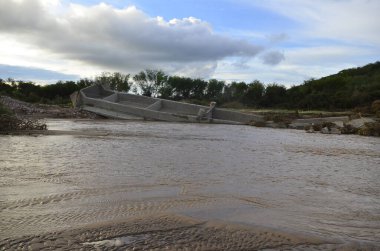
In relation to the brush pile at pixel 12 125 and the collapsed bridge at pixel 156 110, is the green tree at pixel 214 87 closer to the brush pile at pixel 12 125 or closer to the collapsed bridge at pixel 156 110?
the collapsed bridge at pixel 156 110

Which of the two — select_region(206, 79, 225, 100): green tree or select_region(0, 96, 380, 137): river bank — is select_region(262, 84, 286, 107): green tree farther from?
select_region(0, 96, 380, 137): river bank

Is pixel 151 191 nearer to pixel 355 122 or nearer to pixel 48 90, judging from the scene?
pixel 355 122

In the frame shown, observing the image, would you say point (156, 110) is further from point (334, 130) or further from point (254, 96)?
point (254, 96)

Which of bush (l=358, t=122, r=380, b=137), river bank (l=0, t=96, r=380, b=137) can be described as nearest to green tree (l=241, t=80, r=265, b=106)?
river bank (l=0, t=96, r=380, b=137)

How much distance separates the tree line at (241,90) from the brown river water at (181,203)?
100 feet

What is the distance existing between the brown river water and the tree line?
30.5 metres

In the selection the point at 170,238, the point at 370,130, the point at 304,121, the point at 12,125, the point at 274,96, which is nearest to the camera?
the point at 170,238

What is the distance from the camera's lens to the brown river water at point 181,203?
3.12 metres

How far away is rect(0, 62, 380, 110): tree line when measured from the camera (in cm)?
4475

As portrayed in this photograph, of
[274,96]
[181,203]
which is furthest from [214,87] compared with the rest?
[181,203]

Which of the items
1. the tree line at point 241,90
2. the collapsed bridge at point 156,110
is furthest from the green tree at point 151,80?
the collapsed bridge at point 156,110

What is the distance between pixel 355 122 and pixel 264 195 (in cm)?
1682

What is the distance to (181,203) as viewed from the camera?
13.9ft

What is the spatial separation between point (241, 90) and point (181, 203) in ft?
213
